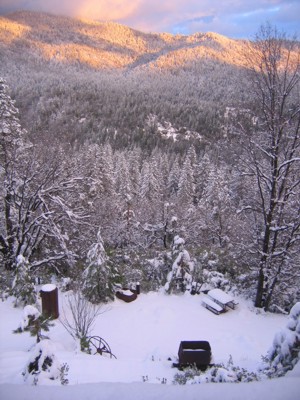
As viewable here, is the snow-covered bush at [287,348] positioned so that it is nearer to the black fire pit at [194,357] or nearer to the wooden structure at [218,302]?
the black fire pit at [194,357]

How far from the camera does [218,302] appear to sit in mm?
9906

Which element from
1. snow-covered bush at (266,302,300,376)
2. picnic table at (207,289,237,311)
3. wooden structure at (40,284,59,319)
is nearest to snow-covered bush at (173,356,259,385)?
snow-covered bush at (266,302,300,376)

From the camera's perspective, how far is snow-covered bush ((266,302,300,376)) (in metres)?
4.94

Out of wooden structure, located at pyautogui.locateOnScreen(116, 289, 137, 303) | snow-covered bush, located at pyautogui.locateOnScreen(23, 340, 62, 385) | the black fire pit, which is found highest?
snow-covered bush, located at pyautogui.locateOnScreen(23, 340, 62, 385)

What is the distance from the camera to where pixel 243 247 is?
10195mm

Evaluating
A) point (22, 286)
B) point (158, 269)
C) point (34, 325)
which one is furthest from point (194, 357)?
point (158, 269)

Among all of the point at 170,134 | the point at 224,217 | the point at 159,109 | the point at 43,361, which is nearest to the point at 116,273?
the point at 43,361

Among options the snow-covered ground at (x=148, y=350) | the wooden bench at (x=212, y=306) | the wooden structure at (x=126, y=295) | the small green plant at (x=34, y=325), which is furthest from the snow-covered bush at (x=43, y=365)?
the wooden bench at (x=212, y=306)

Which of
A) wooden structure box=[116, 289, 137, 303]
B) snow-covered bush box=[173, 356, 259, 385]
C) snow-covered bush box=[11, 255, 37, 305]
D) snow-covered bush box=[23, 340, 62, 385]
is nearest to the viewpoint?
snow-covered bush box=[23, 340, 62, 385]

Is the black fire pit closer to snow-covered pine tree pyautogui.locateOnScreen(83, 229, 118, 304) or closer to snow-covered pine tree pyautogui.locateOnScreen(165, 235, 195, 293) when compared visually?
snow-covered pine tree pyautogui.locateOnScreen(83, 229, 118, 304)

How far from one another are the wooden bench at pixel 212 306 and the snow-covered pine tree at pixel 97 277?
343 centimetres

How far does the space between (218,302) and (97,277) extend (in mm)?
4300

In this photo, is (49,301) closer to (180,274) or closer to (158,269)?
(180,274)

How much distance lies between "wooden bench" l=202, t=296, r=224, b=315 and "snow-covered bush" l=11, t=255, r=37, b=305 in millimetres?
5682
